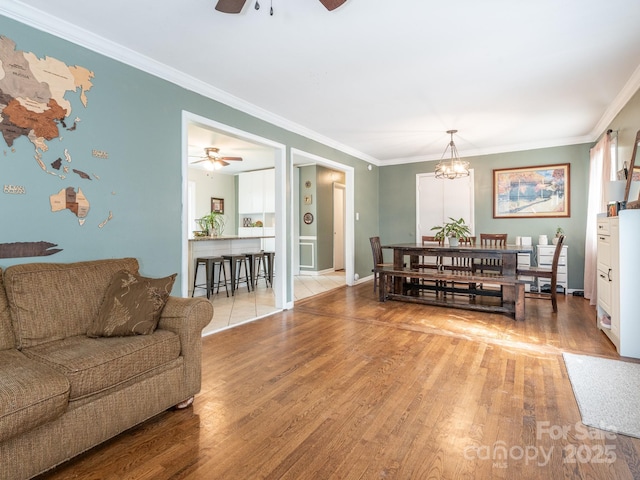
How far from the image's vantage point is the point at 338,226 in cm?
881

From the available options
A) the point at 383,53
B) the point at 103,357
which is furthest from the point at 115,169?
the point at 383,53

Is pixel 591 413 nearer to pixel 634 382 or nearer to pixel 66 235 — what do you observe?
pixel 634 382

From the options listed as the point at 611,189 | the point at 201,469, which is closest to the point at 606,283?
the point at 611,189

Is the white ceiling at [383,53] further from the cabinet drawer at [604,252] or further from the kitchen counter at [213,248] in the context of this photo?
the kitchen counter at [213,248]

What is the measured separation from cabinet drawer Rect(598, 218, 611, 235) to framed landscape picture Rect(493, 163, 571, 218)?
245cm

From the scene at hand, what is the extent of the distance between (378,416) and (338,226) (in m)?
6.97

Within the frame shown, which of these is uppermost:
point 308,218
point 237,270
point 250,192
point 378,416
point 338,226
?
point 250,192

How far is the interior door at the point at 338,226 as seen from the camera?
8586mm

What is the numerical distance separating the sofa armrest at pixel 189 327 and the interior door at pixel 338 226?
655 cm

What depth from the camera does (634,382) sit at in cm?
236

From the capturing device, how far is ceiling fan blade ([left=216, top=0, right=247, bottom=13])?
196 cm

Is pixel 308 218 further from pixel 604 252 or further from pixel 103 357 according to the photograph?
pixel 103 357

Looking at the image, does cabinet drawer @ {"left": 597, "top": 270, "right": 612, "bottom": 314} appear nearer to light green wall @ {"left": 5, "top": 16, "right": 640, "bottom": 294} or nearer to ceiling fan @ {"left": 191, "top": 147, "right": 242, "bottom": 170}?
light green wall @ {"left": 5, "top": 16, "right": 640, "bottom": 294}

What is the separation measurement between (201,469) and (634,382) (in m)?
2.85
